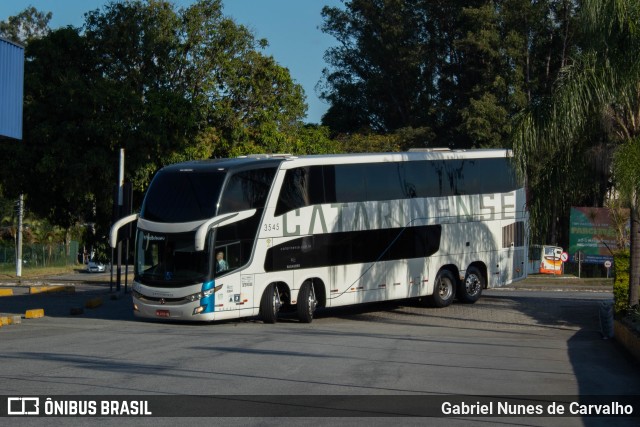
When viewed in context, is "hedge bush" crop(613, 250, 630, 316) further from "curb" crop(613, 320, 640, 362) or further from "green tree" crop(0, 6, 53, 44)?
"green tree" crop(0, 6, 53, 44)

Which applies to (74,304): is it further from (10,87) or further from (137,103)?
(137,103)

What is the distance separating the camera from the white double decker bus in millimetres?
21484

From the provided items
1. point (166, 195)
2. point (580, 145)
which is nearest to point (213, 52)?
point (166, 195)

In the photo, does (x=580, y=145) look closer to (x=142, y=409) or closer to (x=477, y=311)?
(x=477, y=311)

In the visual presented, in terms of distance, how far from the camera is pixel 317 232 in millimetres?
23047

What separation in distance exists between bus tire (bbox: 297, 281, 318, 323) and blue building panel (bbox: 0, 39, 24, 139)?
8.94 metres

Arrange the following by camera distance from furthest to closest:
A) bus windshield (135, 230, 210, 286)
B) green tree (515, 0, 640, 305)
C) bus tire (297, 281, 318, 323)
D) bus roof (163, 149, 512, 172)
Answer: bus tire (297, 281, 318, 323), bus roof (163, 149, 512, 172), bus windshield (135, 230, 210, 286), green tree (515, 0, 640, 305)

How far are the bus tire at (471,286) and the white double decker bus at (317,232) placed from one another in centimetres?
4

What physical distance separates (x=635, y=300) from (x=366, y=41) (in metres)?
42.8

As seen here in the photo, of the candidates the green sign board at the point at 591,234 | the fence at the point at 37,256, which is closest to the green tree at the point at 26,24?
the fence at the point at 37,256

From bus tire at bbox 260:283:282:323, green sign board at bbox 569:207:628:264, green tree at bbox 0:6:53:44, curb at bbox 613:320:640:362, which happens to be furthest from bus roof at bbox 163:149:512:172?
green tree at bbox 0:6:53:44

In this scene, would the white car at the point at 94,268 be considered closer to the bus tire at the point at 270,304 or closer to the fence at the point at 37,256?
the fence at the point at 37,256

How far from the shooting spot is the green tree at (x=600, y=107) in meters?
18.6

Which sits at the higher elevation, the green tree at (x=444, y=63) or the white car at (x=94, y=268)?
the green tree at (x=444, y=63)
